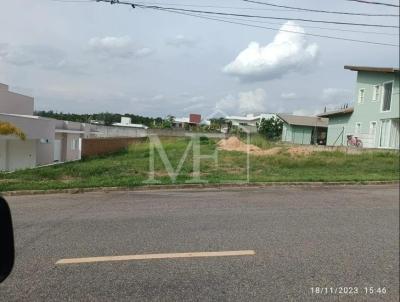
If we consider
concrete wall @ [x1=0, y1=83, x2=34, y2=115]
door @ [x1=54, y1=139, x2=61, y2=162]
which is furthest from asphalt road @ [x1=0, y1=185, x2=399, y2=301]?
door @ [x1=54, y1=139, x2=61, y2=162]

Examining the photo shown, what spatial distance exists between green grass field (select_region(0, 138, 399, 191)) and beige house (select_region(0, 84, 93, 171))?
1.28 metres

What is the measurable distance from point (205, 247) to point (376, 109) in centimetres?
2625

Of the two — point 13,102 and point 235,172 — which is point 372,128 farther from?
point 13,102

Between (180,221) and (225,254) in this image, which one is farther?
(180,221)

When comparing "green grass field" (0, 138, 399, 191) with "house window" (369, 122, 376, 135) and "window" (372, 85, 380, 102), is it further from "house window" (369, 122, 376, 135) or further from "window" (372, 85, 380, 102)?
"window" (372, 85, 380, 102)

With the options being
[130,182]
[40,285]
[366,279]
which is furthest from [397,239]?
[130,182]

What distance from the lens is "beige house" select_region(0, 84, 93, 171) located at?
8.19 metres

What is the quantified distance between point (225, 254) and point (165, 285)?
49.7 inches

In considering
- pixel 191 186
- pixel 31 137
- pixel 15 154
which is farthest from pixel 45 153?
pixel 191 186

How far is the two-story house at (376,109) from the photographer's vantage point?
87.2ft

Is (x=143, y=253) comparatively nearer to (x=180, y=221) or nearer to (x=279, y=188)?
(x=180, y=221)

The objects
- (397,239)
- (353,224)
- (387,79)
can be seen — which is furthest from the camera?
(387,79)

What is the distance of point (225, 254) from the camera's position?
5.32 metres

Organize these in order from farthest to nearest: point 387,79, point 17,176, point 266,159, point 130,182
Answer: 1. point 387,79
2. point 266,159
3. point 17,176
4. point 130,182
